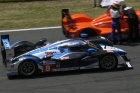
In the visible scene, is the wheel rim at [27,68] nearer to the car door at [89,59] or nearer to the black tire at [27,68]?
the black tire at [27,68]

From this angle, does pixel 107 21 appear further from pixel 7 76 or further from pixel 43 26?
pixel 7 76

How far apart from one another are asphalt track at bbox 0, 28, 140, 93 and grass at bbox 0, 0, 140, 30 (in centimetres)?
757

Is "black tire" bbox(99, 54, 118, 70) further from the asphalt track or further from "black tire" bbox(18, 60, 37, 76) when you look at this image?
"black tire" bbox(18, 60, 37, 76)

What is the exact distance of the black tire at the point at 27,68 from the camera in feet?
38.2

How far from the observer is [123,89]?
34.1 feet

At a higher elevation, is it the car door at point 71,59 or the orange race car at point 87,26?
the orange race car at point 87,26

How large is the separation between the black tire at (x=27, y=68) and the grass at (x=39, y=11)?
7.78 meters

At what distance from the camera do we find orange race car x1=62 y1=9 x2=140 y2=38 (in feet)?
51.0

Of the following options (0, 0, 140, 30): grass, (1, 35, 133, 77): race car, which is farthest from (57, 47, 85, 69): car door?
(0, 0, 140, 30): grass

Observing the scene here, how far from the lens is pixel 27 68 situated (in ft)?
38.4

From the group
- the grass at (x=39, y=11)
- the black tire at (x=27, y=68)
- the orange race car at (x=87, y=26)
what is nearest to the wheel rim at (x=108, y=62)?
the black tire at (x=27, y=68)

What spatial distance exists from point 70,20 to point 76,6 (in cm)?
786

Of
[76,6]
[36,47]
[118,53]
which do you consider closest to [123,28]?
[118,53]

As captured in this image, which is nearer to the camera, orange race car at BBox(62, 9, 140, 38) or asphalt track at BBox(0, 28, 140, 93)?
asphalt track at BBox(0, 28, 140, 93)
